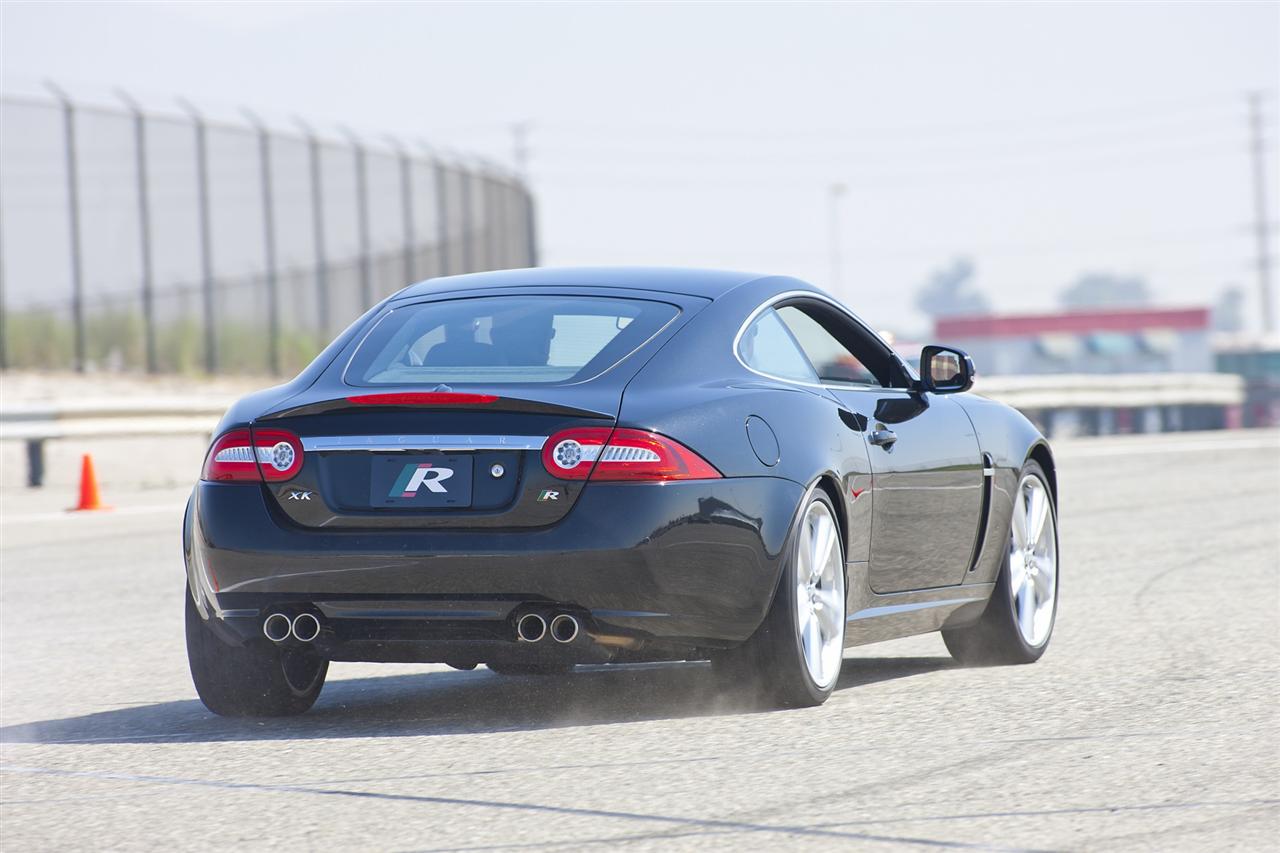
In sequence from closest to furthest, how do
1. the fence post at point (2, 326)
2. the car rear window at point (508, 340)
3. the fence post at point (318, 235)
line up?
1. the car rear window at point (508, 340)
2. the fence post at point (2, 326)
3. the fence post at point (318, 235)

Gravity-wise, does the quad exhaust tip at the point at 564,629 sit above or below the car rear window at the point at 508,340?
below

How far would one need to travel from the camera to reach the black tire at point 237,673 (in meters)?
6.64

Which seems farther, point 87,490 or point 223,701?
point 87,490

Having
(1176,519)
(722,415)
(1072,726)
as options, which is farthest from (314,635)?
(1176,519)

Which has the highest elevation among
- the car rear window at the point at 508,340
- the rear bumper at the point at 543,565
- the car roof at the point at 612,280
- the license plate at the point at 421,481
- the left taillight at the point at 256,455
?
the car roof at the point at 612,280

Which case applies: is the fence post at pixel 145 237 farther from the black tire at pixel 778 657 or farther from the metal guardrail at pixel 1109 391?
the black tire at pixel 778 657

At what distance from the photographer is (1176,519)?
14.9m

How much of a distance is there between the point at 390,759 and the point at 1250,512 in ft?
35.5

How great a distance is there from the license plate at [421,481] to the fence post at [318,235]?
90.1ft

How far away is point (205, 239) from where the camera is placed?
101 ft

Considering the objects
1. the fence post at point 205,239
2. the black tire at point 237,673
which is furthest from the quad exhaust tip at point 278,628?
the fence post at point 205,239

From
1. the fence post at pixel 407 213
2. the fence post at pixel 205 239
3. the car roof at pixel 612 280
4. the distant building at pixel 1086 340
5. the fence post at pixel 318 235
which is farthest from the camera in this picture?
the distant building at pixel 1086 340

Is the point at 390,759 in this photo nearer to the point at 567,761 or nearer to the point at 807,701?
the point at 567,761

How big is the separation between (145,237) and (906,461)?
919 inches
